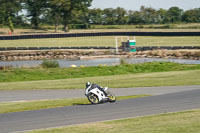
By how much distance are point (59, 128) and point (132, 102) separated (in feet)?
18.7

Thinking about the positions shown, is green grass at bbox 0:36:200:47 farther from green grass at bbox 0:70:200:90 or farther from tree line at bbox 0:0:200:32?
green grass at bbox 0:70:200:90

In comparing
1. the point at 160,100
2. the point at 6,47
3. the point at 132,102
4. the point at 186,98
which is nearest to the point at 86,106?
the point at 132,102

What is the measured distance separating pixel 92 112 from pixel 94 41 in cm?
7026

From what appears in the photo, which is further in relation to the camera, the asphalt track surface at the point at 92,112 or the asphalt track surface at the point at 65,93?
the asphalt track surface at the point at 65,93

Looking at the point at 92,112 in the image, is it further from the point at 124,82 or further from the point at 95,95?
the point at 124,82

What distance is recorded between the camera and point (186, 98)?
65.9 feet

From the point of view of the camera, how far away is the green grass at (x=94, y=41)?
79.6m

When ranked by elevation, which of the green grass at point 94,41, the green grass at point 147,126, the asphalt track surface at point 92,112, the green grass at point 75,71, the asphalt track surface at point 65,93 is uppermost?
the green grass at point 147,126

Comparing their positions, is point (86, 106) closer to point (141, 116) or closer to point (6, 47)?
point (141, 116)

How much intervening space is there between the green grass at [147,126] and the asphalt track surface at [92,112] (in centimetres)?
86

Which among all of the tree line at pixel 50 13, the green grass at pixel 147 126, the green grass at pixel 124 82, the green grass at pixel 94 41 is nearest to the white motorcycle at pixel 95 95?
the green grass at pixel 147 126

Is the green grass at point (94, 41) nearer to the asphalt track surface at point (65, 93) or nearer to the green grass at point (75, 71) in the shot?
the green grass at point (75, 71)

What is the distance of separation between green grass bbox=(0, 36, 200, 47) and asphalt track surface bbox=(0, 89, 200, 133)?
5770cm

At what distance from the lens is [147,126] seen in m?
14.2
